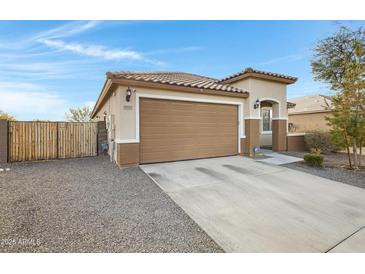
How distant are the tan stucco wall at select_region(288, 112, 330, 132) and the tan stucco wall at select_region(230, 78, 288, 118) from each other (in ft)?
20.6

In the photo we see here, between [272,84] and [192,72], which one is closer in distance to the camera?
[272,84]

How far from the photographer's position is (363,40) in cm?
1111

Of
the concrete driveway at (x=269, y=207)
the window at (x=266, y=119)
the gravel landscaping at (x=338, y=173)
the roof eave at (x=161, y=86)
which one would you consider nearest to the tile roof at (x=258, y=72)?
the roof eave at (x=161, y=86)

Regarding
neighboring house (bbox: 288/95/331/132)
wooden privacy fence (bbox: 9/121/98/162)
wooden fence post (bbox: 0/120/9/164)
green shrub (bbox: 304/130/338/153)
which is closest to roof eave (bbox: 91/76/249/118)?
wooden privacy fence (bbox: 9/121/98/162)

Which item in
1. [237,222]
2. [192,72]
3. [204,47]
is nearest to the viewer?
[237,222]

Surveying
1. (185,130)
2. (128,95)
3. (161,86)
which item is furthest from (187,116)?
(128,95)

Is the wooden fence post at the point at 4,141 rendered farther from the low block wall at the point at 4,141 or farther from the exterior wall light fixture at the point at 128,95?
the exterior wall light fixture at the point at 128,95

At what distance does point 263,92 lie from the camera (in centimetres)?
913

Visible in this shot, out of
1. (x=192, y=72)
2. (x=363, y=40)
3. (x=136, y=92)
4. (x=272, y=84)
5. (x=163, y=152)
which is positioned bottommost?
(x=163, y=152)

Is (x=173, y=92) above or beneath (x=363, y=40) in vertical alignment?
beneath

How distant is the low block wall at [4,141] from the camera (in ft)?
23.5

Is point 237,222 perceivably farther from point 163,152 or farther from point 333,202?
point 163,152
